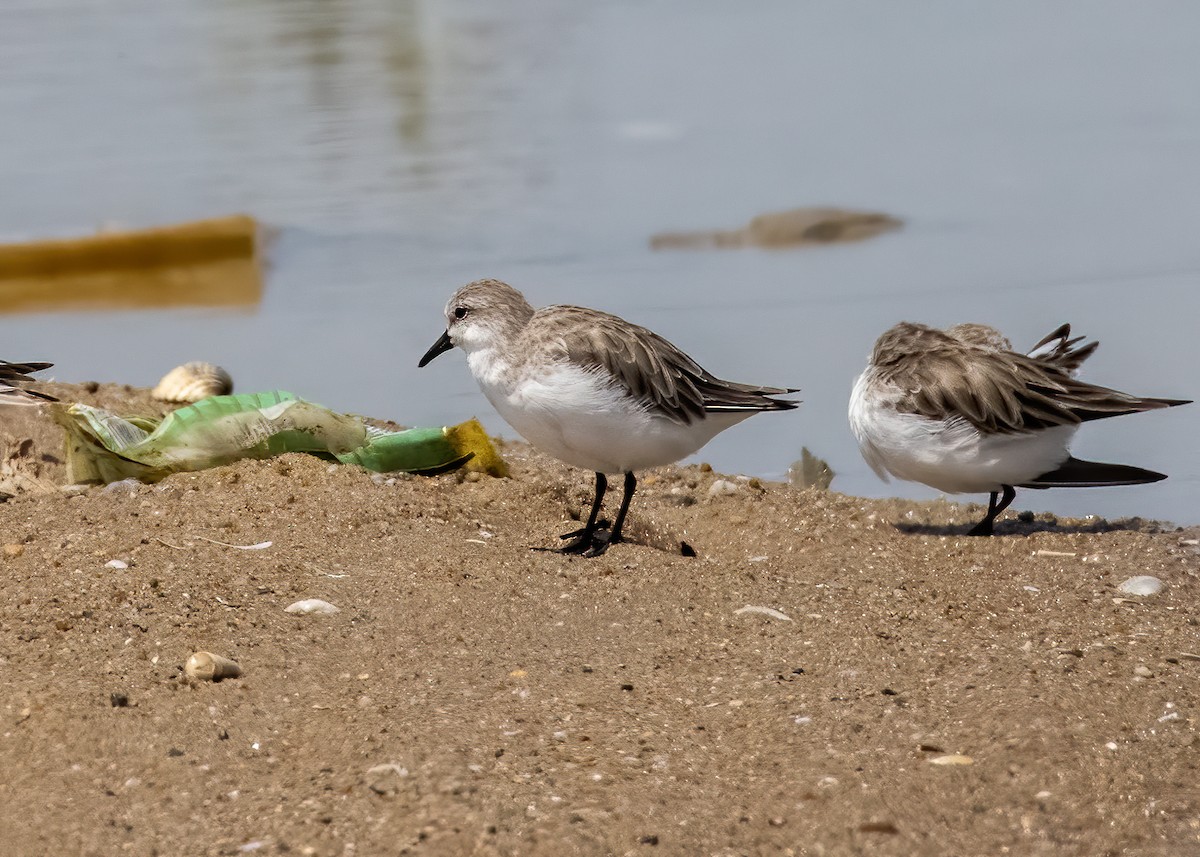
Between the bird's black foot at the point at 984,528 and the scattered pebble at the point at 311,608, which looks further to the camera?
the bird's black foot at the point at 984,528

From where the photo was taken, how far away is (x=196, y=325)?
892cm

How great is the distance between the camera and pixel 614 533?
5.39 meters

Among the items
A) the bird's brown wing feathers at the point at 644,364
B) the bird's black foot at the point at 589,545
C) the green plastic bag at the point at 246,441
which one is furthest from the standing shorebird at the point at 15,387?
the bird's black foot at the point at 589,545

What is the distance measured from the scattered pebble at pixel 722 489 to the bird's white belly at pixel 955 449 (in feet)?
1.98

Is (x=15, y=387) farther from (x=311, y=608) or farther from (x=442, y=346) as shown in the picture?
(x=311, y=608)

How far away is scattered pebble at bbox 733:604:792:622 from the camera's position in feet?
15.1

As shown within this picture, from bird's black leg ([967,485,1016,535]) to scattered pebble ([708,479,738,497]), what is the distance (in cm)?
95

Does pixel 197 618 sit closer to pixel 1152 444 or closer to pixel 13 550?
pixel 13 550

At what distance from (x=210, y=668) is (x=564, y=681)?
918 mm

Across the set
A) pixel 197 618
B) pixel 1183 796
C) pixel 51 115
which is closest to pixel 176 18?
pixel 51 115

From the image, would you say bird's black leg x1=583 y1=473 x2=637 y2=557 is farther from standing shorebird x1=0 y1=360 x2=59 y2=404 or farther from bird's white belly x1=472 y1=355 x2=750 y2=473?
standing shorebird x1=0 y1=360 x2=59 y2=404

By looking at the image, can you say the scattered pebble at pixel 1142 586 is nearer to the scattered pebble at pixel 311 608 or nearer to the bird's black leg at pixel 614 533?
Result: the bird's black leg at pixel 614 533

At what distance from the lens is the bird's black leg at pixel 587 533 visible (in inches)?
208

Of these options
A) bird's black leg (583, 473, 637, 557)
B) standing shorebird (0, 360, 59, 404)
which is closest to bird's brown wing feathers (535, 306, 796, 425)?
bird's black leg (583, 473, 637, 557)
